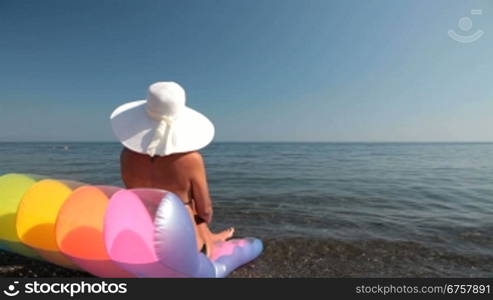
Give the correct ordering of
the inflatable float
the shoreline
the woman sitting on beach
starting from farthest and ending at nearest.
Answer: the shoreline → the woman sitting on beach → the inflatable float

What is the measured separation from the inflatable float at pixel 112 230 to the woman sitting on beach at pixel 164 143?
34 centimetres

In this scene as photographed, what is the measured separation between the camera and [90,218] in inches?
103

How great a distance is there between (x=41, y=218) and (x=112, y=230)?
1.18m

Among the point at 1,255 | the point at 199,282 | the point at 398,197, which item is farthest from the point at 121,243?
the point at 398,197

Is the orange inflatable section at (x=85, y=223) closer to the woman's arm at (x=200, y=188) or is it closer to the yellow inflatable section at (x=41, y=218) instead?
the yellow inflatable section at (x=41, y=218)

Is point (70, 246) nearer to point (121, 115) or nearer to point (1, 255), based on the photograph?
point (121, 115)

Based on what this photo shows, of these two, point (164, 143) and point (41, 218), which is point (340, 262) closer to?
point (164, 143)

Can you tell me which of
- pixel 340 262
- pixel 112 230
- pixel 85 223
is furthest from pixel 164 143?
pixel 340 262

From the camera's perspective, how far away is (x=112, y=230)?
2.35m

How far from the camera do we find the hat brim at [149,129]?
8.96ft

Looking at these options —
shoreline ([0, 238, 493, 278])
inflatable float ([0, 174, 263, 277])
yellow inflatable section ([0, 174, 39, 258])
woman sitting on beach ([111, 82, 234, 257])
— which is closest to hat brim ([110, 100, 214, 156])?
woman sitting on beach ([111, 82, 234, 257])

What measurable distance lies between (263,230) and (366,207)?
3.02 meters

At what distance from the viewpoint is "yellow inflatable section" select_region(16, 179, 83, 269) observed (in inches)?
120

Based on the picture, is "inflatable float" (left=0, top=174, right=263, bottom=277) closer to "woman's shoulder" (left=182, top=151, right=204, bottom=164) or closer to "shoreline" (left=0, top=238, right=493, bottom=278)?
"woman's shoulder" (left=182, top=151, right=204, bottom=164)
